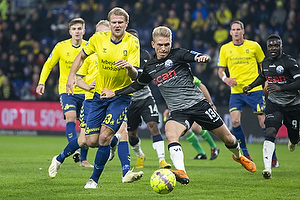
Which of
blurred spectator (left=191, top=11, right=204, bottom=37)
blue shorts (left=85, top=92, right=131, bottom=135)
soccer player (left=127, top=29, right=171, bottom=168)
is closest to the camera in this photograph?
blue shorts (left=85, top=92, right=131, bottom=135)

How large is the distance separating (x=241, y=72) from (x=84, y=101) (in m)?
3.92

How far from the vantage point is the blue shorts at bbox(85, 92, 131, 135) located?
704 centimetres

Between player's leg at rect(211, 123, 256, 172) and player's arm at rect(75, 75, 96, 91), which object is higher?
player's arm at rect(75, 75, 96, 91)

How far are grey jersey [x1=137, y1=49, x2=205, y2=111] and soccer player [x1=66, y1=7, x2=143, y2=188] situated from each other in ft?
1.00

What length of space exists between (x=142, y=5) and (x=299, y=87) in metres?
14.1

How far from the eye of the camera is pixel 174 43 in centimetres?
1912

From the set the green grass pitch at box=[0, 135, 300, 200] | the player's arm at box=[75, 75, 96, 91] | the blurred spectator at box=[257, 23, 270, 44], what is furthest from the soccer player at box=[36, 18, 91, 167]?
the blurred spectator at box=[257, 23, 270, 44]

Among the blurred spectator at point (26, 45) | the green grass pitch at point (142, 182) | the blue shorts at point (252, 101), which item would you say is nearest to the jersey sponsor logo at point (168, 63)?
the green grass pitch at point (142, 182)

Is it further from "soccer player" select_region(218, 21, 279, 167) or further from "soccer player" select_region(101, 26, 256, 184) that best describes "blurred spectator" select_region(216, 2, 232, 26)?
"soccer player" select_region(101, 26, 256, 184)

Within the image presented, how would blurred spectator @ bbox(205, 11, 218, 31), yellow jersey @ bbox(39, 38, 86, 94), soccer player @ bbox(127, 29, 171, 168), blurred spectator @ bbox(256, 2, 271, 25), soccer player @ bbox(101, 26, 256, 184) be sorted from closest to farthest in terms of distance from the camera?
soccer player @ bbox(101, 26, 256, 184), soccer player @ bbox(127, 29, 171, 168), yellow jersey @ bbox(39, 38, 86, 94), blurred spectator @ bbox(256, 2, 271, 25), blurred spectator @ bbox(205, 11, 218, 31)

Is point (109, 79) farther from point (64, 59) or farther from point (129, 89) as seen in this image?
point (64, 59)

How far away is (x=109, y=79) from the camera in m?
7.21

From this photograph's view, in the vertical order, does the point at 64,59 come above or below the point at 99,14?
below

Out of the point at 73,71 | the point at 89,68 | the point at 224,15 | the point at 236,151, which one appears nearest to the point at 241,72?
the point at 236,151
